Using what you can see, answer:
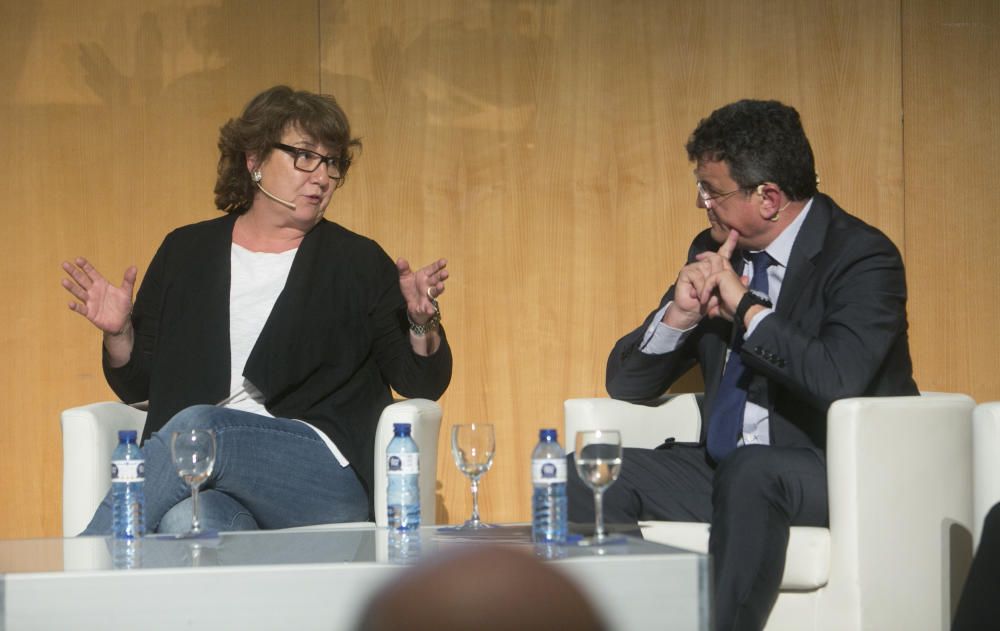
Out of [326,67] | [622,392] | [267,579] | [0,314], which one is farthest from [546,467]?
[0,314]

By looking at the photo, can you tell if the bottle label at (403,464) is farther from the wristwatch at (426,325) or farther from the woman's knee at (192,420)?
the wristwatch at (426,325)

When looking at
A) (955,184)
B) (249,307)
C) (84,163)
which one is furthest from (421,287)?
(955,184)

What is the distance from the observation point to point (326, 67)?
394 cm

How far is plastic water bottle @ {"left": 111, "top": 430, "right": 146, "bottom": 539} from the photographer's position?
2.15m

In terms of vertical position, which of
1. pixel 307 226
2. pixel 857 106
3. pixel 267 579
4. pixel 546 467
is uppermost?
pixel 857 106

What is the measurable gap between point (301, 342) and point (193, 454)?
0.84 metres

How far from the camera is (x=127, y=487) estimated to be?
219 cm

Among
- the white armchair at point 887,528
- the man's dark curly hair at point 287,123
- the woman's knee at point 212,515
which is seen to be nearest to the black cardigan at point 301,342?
the man's dark curly hair at point 287,123

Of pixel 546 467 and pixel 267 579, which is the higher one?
pixel 546 467

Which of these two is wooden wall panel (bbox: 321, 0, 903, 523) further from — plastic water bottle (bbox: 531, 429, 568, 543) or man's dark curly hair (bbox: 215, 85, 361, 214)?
plastic water bottle (bbox: 531, 429, 568, 543)

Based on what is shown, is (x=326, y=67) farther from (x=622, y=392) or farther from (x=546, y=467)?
(x=546, y=467)

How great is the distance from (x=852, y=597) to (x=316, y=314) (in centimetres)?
143

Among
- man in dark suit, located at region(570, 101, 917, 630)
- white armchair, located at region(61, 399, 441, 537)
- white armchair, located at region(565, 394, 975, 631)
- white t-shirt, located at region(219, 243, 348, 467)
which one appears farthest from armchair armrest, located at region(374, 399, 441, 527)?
white armchair, located at region(565, 394, 975, 631)

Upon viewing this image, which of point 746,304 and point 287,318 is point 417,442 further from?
point 746,304
